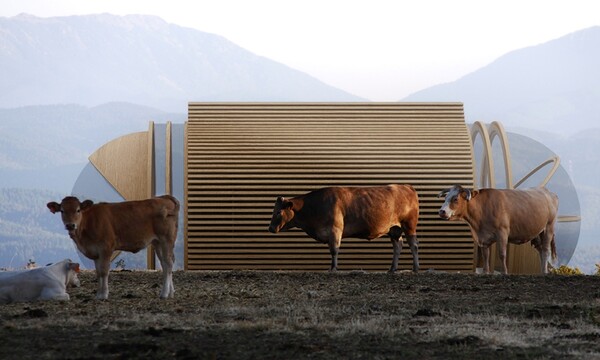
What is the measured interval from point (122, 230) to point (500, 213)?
10104 mm

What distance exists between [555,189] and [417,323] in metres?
16.3

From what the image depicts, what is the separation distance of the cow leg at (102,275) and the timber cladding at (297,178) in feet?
33.8

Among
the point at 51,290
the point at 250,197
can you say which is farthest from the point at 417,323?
the point at 250,197

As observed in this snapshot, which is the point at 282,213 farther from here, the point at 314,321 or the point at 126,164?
the point at 314,321

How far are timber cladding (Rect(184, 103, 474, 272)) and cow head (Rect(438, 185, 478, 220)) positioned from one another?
133 inches

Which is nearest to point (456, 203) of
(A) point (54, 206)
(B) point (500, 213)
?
(B) point (500, 213)

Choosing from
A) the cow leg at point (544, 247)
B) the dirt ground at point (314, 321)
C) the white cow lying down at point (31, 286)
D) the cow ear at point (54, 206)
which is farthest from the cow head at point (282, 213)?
the cow ear at point (54, 206)

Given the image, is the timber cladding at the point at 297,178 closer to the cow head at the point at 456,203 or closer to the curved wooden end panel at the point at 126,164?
the curved wooden end panel at the point at 126,164

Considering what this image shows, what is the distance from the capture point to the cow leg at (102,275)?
18.0 m

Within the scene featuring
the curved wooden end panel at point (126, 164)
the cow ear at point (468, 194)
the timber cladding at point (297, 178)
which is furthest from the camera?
the curved wooden end panel at point (126, 164)

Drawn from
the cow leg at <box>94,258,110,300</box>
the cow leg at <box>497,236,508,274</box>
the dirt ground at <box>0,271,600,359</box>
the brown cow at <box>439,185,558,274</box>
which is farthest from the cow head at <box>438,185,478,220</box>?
the cow leg at <box>94,258,110,300</box>

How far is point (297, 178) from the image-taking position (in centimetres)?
2892

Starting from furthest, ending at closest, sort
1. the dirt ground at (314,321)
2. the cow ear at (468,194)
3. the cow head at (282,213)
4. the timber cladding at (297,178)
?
the timber cladding at (297,178), the cow ear at (468,194), the cow head at (282,213), the dirt ground at (314,321)

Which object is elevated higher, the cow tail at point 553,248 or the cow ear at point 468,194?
the cow ear at point 468,194
